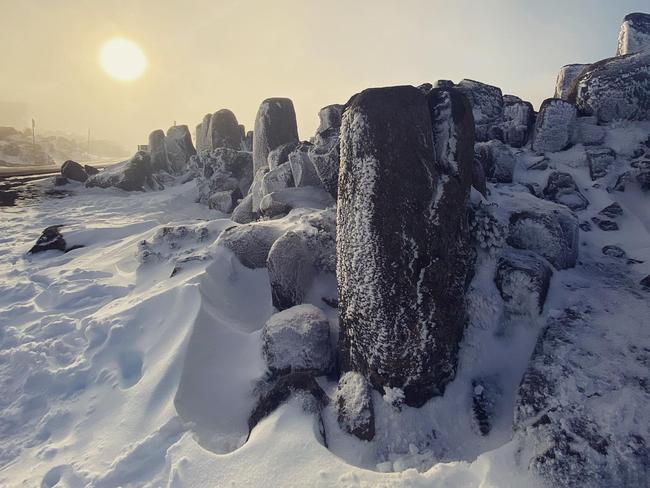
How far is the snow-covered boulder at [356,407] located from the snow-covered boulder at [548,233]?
2.72m

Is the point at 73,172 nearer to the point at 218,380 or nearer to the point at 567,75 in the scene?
the point at 218,380

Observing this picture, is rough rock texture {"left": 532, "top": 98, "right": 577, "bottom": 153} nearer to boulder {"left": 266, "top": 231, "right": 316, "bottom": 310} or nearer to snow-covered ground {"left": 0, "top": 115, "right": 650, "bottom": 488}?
snow-covered ground {"left": 0, "top": 115, "right": 650, "bottom": 488}

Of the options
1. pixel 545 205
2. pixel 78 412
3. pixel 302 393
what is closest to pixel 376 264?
pixel 302 393

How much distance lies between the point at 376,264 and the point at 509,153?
4583 millimetres

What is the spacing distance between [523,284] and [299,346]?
2474 mm

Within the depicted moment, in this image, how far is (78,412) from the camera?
3.74 m

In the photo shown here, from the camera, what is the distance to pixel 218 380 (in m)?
3.99

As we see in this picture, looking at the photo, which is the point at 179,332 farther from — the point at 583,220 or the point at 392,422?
the point at 583,220

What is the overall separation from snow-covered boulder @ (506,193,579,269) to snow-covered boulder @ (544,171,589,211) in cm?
132

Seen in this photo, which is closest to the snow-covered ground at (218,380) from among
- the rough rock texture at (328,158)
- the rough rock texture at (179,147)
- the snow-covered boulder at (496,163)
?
the snow-covered boulder at (496,163)

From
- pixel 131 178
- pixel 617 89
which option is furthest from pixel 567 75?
pixel 131 178

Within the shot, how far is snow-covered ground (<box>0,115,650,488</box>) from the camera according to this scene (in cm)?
290

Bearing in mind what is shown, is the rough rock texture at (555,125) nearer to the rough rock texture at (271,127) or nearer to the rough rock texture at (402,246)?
the rough rock texture at (402,246)

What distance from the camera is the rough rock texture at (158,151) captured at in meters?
19.7
